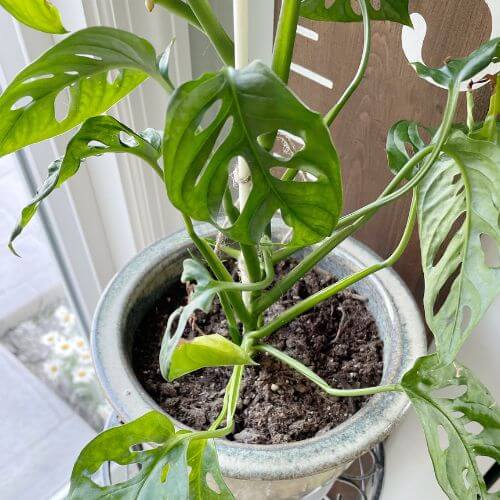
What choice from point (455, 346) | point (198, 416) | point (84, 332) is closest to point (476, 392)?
point (455, 346)

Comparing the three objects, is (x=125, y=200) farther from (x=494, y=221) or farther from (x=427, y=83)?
(x=494, y=221)

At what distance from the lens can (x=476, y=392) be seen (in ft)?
1.95

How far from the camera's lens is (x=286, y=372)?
73cm

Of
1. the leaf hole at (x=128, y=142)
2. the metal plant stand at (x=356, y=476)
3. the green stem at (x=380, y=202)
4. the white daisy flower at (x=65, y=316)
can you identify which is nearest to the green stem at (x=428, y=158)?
the green stem at (x=380, y=202)

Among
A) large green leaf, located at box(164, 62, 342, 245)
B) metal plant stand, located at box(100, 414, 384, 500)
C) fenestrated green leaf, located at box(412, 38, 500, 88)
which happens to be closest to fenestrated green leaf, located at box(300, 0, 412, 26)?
fenestrated green leaf, located at box(412, 38, 500, 88)

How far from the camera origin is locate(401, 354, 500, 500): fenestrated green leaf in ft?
1.68

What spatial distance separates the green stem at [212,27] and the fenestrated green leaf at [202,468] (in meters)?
0.37

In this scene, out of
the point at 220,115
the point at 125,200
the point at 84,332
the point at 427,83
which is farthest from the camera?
the point at 84,332

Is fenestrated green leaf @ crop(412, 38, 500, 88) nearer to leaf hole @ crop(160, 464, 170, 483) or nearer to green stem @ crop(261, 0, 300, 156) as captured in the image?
green stem @ crop(261, 0, 300, 156)

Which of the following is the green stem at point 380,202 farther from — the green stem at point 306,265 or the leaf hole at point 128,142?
the leaf hole at point 128,142

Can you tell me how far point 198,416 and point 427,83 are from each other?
0.52 metres

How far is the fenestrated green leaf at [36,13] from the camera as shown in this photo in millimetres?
451

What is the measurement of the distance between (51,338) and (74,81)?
0.86m

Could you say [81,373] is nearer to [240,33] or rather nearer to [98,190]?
[98,190]
